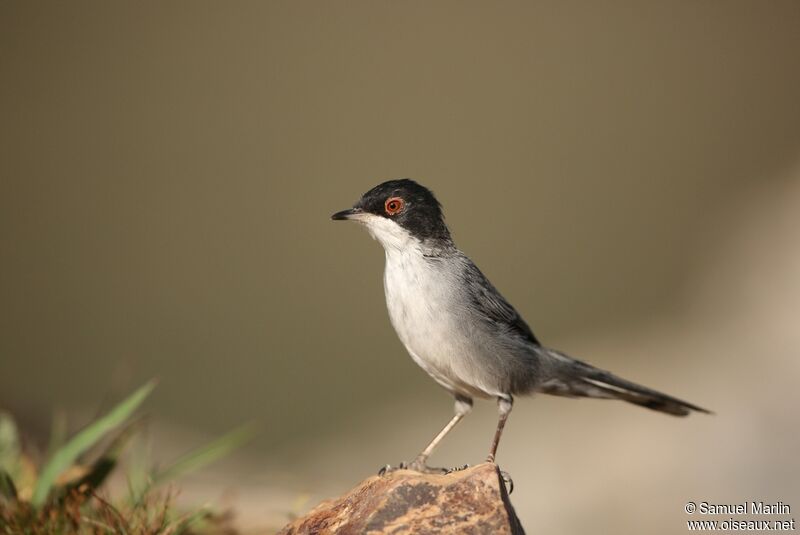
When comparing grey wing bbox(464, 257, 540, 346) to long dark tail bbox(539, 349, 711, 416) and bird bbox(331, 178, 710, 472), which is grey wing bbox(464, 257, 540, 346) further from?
long dark tail bbox(539, 349, 711, 416)

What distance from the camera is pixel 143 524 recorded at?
523cm

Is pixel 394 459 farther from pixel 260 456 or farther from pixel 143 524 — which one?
pixel 143 524

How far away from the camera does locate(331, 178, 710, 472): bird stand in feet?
15.5

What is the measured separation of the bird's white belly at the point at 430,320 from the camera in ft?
15.4

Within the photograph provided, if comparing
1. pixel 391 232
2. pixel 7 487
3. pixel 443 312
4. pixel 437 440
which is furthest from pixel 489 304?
pixel 7 487

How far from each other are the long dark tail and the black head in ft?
3.88

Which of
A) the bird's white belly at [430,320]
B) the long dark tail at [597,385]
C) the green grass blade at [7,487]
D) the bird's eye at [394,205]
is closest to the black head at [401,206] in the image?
the bird's eye at [394,205]

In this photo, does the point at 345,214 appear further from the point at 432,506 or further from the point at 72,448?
the point at 72,448

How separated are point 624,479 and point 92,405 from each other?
20.9 feet

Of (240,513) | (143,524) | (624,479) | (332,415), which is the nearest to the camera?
(143,524)

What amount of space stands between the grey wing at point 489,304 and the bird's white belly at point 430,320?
188 mm

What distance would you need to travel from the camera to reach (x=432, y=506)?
13.4 ft

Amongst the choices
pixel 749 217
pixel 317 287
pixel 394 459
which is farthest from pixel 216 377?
pixel 749 217

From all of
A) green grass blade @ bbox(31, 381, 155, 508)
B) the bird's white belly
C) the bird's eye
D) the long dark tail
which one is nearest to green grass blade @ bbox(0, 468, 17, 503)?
green grass blade @ bbox(31, 381, 155, 508)
